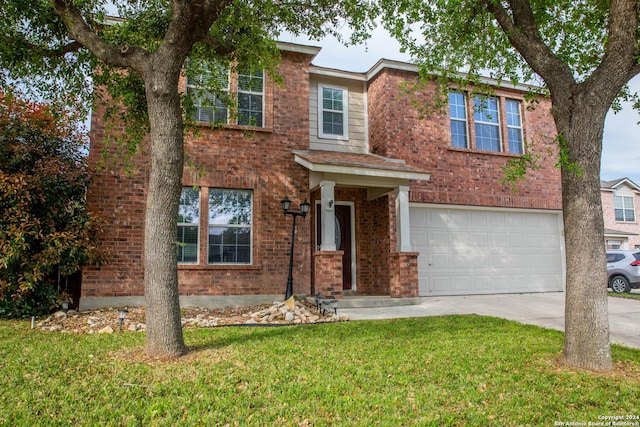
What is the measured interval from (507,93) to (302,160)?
22.2ft

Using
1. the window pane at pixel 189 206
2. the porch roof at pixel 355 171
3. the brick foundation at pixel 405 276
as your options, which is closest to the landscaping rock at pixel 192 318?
→ the window pane at pixel 189 206

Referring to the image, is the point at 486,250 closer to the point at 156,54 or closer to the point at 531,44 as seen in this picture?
the point at 531,44

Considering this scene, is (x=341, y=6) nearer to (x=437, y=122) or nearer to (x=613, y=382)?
(x=437, y=122)

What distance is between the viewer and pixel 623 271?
44.8ft

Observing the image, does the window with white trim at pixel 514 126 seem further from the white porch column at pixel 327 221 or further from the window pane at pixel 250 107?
the window pane at pixel 250 107

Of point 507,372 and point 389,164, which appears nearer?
point 507,372

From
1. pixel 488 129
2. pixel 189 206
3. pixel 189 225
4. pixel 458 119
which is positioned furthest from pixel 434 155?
pixel 189 225

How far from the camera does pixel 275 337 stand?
5762 millimetres

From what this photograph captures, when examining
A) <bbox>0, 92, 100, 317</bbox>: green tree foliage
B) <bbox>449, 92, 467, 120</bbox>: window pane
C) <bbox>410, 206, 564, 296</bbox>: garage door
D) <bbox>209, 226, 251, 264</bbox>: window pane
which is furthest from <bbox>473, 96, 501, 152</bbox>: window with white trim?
<bbox>0, 92, 100, 317</bbox>: green tree foliage

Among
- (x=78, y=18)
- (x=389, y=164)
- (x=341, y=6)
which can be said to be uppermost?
(x=341, y=6)

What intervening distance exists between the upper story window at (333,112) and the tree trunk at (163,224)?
21.1 feet

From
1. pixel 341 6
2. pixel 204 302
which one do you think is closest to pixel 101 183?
pixel 204 302

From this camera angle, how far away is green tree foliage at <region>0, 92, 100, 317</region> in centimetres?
711

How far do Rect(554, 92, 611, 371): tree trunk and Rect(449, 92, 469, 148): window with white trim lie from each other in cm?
708
